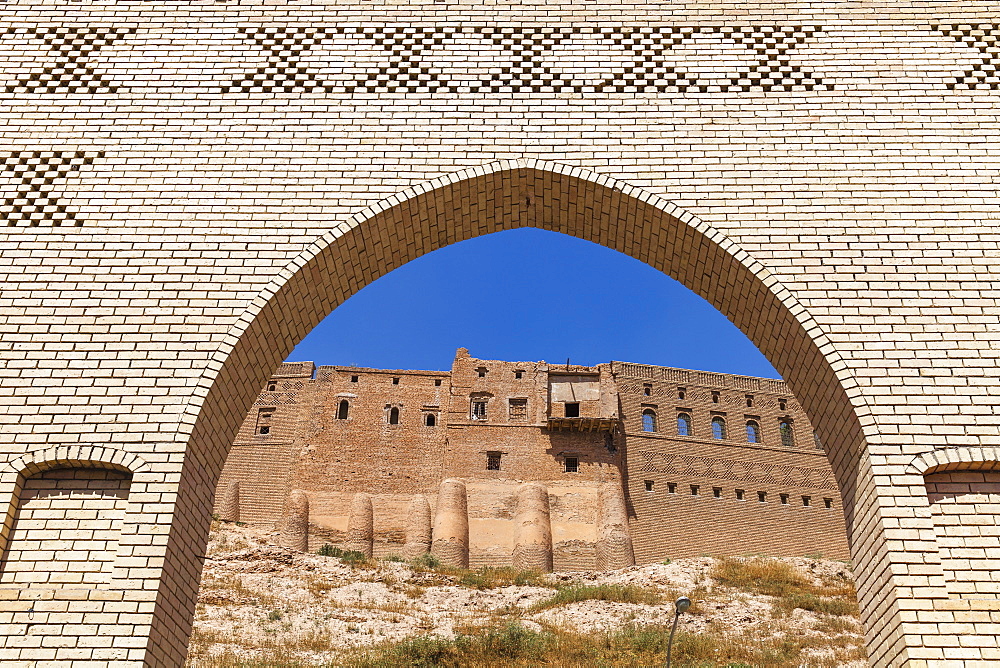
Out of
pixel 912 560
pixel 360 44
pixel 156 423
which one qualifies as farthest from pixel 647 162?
pixel 156 423

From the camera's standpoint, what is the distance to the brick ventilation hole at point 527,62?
6.96 meters

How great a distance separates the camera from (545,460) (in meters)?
39.5

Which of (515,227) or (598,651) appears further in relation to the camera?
(598,651)

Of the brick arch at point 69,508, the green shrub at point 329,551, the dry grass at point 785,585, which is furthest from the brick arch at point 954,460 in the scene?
the green shrub at point 329,551

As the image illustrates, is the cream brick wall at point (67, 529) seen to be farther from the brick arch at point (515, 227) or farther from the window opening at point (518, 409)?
the window opening at point (518, 409)

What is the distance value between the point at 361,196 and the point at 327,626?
2204 centimetres

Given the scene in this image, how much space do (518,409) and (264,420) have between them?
36.8ft

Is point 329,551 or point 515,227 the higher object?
point 329,551

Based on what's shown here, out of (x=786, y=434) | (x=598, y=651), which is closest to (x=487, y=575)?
(x=598, y=651)

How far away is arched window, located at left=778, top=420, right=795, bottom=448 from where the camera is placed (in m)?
41.8

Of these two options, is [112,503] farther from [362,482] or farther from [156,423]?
[362,482]

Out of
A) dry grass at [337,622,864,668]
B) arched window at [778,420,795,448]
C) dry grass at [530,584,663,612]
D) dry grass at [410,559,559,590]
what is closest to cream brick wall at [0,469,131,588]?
dry grass at [337,622,864,668]

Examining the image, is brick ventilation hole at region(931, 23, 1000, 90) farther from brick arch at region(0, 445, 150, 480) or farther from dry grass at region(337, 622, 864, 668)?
dry grass at region(337, 622, 864, 668)

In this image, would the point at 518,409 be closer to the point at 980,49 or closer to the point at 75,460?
the point at 980,49
